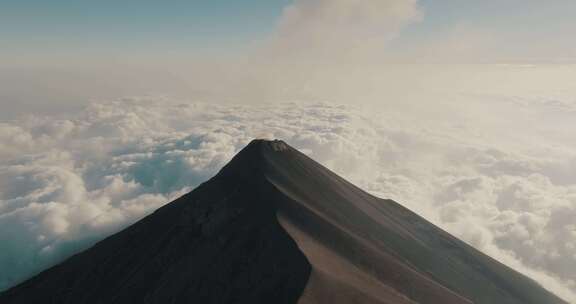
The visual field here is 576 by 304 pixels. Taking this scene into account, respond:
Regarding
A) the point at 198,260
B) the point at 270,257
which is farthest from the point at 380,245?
the point at 198,260

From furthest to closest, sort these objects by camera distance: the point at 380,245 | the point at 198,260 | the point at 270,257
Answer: the point at 380,245 → the point at 198,260 → the point at 270,257

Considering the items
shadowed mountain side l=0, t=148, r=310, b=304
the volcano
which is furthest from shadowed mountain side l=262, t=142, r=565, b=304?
shadowed mountain side l=0, t=148, r=310, b=304

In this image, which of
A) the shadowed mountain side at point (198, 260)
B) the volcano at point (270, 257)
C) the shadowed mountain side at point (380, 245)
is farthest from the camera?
the shadowed mountain side at point (380, 245)

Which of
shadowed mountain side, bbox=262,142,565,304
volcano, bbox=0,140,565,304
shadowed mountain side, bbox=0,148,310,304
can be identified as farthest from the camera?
shadowed mountain side, bbox=262,142,565,304

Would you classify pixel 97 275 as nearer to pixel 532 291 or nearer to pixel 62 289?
pixel 62 289

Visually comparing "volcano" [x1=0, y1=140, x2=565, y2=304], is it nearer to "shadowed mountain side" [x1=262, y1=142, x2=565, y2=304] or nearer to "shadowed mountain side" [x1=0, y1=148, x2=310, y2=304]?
"shadowed mountain side" [x1=0, y1=148, x2=310, y2=304]

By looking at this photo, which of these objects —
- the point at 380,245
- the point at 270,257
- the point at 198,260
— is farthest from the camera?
the point at 380,245

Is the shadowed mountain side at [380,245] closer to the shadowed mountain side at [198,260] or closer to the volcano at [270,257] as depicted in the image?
the volcano at [270,257]

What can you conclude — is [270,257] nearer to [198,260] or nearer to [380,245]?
[198,260]

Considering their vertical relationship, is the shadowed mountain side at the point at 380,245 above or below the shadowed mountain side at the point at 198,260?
above

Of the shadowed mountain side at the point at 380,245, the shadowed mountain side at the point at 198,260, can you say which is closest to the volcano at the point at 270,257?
the shadowed mountain side at the point at 198,260
